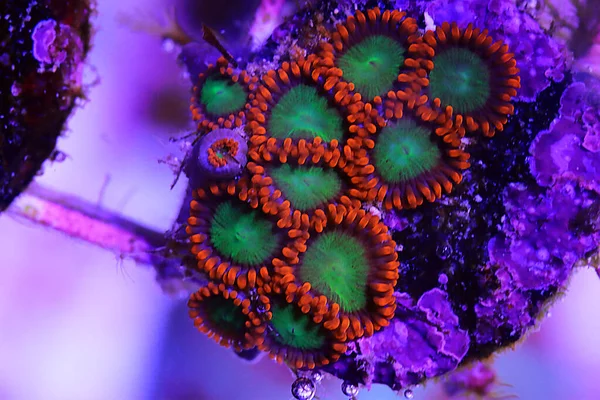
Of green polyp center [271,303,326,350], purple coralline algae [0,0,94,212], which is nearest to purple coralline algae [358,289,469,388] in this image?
green polyp center [271,303,326,350]

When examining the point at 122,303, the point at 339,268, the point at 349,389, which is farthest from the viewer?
the point at 122,303

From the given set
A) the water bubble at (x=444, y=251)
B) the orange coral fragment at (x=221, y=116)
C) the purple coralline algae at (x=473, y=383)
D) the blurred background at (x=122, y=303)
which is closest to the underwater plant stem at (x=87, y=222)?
the blurred background at (x=122, y=303)

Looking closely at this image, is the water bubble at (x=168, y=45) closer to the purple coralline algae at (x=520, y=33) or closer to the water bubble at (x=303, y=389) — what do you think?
the purple coralline algae at (x=520, y=33)

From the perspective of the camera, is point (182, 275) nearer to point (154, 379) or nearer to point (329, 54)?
point (154, 379)

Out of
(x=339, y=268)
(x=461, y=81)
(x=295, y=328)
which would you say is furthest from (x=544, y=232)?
(x=295, y=328)

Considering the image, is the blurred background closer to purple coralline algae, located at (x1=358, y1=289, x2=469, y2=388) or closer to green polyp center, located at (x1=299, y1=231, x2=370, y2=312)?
purple coralline algae, located at (x1=358, y1=289, x2=469, y2=388)

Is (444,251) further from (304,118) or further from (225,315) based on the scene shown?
(225,315)
